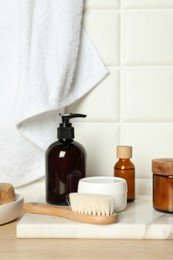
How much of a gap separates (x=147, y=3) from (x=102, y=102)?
0.25m

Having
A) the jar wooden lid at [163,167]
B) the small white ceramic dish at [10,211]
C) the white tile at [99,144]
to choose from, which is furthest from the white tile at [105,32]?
the small white ceramic dish at [10,211]

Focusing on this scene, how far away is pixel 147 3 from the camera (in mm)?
946

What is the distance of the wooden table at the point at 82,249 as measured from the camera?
0.60 meters

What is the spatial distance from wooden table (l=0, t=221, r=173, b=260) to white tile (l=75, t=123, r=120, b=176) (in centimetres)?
32

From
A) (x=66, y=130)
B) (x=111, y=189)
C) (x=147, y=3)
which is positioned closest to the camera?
(x=111, y=189)

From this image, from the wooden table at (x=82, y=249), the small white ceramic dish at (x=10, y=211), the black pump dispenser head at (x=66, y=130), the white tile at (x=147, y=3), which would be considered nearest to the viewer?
the wooden table at (x=82, y=249)

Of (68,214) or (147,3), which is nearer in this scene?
(68,214)

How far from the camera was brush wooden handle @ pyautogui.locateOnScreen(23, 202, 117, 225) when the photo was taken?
672 mm

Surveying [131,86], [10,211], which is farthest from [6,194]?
[131,86]

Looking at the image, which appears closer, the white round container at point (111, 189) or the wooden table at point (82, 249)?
the wooden table at point (82, 249)

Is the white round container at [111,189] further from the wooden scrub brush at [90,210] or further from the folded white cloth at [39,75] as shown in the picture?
the folded white cloth at [39,75]

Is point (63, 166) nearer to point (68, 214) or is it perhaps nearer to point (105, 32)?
point (68, 214)

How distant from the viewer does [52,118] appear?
3.08 ft

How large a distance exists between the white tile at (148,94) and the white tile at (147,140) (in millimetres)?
19
